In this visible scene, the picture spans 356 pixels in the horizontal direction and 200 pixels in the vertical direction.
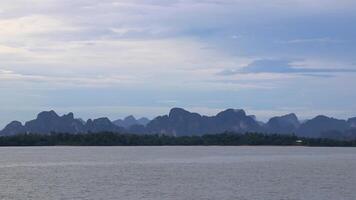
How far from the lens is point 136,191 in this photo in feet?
181

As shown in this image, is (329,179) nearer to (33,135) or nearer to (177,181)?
(177,181)

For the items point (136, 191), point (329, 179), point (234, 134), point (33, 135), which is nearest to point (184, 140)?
point (234, 134)

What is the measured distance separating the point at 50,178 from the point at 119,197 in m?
20.1

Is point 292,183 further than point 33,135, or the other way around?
point 33,135

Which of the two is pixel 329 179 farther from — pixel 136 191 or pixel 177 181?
pixel 136 191

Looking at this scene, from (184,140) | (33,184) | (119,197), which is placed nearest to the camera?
(119,197)

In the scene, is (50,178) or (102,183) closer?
(102,183)

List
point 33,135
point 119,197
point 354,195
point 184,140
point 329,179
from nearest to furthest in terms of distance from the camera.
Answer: point 119,197, point 354,195, point 329,179, point 33,135, point 184,140

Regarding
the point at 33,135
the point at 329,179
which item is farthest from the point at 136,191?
the point at 33,135

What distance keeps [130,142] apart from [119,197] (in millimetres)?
133751

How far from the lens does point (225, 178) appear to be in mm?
69375

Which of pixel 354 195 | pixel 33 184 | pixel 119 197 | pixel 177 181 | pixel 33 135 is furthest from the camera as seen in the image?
pixel 33 135

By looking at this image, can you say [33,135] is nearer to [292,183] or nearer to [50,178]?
[50,178]

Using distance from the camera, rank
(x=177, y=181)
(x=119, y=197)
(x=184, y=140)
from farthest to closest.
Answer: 1. (x=184, y=140)
2. (x=177, y=181)
3. (x=119, y=197)
